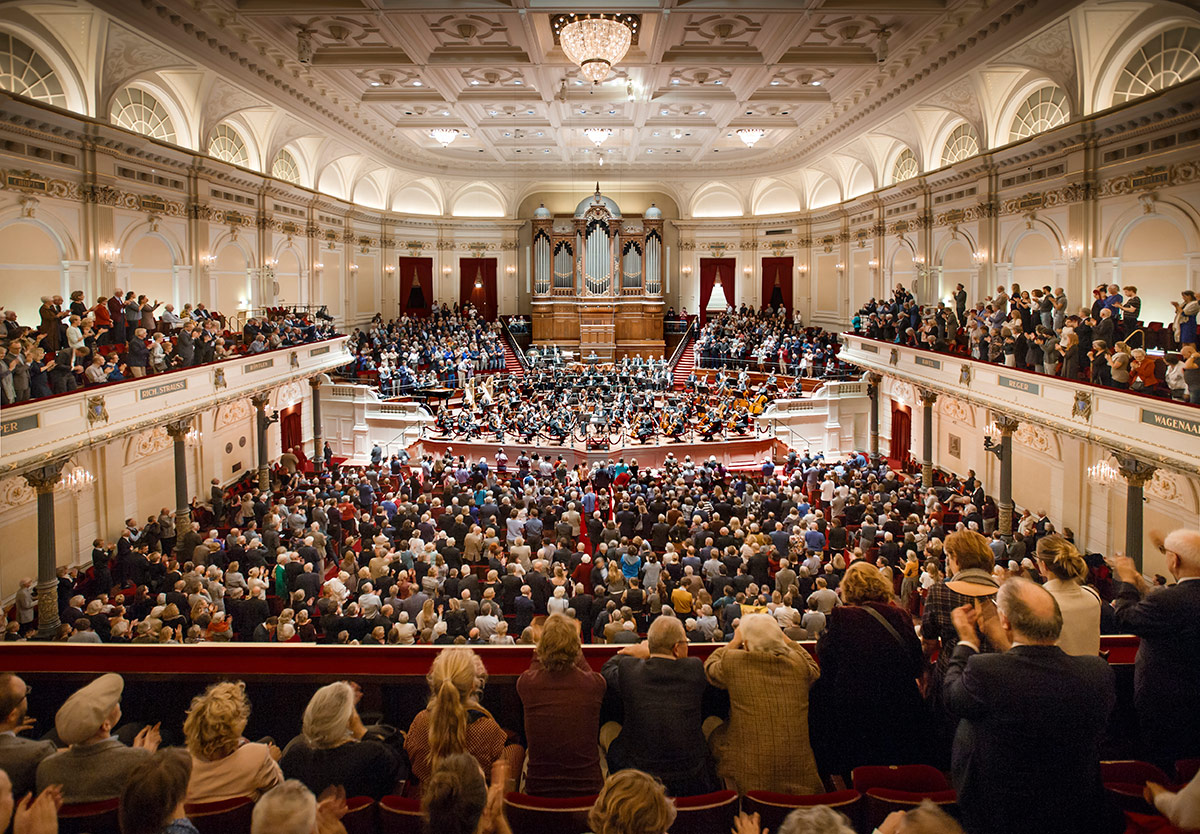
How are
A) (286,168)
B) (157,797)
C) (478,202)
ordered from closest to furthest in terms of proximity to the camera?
1. (157,797)
2. (286,168)
3. (478,202)

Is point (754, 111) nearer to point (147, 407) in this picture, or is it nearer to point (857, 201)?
point (857, 201)

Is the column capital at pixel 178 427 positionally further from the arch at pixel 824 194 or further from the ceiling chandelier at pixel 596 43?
the arch at pixel 824 194

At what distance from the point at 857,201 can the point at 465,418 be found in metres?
15.5

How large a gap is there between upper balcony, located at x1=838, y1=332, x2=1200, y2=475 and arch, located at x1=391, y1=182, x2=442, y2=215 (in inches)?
841

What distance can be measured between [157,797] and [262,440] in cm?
1816

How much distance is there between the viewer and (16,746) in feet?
9.73

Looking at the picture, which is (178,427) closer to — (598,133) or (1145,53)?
(598,133)

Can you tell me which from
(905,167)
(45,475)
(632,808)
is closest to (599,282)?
(905,167)

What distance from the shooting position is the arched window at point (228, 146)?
61.4ft

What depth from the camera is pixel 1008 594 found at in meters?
2.72

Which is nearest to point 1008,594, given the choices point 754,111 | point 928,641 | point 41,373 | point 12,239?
point 928,641

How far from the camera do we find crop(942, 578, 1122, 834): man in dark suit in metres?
2.58

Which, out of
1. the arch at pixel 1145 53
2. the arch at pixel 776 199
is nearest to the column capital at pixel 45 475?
the arch at pixel 1145 53

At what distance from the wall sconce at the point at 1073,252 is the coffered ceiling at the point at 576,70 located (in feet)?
15.8
